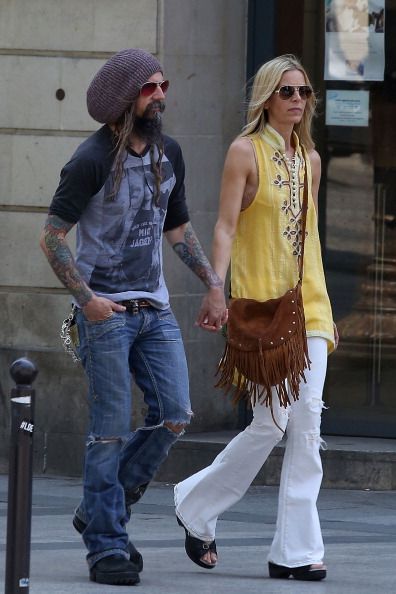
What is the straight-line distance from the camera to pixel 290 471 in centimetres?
632

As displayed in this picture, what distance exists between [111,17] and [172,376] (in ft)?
13.1

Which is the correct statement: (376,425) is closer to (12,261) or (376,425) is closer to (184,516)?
(12,261)

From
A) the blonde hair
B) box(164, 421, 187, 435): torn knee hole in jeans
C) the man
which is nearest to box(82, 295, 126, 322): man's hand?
the man

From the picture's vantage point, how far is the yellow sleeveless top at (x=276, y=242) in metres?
6.38

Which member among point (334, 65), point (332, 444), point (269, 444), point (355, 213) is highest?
point (334, 65)

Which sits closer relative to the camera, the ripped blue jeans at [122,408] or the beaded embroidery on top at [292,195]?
the ripped blue jeans at [122,408]

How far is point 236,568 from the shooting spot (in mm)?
6527

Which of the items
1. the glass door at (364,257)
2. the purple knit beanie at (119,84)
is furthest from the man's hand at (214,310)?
the glass door at (364,257)

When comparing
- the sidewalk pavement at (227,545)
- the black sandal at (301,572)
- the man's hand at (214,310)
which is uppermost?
the man's hand at (214,310)

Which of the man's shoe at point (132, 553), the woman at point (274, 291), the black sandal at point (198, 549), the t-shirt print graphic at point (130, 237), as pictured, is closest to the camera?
the t-shirt print graphic at point (130, 237)

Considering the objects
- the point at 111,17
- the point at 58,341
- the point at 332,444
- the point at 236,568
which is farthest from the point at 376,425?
the point at 236,568

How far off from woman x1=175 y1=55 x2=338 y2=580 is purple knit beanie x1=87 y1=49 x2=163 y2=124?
545mm

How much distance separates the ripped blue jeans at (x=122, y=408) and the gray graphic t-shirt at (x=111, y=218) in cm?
13

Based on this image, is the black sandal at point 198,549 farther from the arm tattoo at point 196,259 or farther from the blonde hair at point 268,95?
the blonde hair at point 268,95
